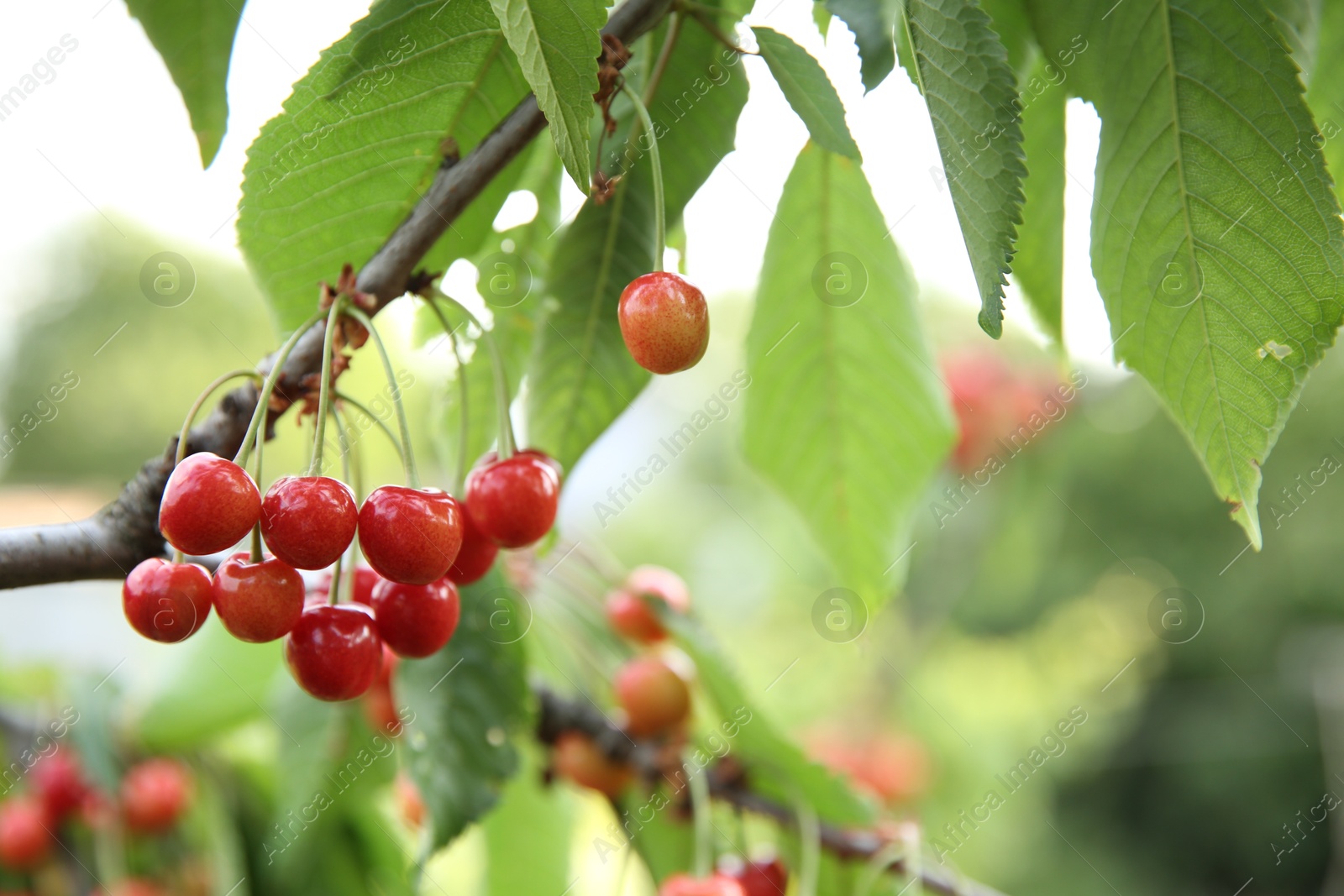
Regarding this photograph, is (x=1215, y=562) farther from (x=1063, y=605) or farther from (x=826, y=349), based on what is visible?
(x=826, y=349)

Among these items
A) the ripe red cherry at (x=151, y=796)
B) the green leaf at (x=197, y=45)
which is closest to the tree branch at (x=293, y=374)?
the green leaf at (x=197, y=45)

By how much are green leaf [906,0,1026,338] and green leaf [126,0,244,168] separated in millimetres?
531

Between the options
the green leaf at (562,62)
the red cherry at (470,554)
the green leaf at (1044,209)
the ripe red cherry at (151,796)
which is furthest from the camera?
the ripe red cherry at (151,796)

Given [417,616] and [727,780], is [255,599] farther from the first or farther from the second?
[727,780]

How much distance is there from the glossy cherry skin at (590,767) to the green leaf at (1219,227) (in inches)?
34.2

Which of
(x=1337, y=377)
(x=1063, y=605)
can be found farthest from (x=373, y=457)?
(x=1337, y=377)

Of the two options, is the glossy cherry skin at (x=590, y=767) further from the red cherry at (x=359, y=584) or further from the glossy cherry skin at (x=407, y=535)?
the glossy cherry skin at (x=407, y=535)

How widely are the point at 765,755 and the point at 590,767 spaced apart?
268mm

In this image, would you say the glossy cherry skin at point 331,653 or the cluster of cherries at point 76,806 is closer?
the glossy cherry skin at point 331,653

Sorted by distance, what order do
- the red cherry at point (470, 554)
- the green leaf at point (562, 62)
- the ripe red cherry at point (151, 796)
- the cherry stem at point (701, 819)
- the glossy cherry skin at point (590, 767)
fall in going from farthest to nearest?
the ripe red cherry at point (151, 796) < the glossy cherry skin at point (590, 767) < the cherry stem at point (701, 819) < the red cherry at point (470, 554) < the green leaf at point (562, 62)

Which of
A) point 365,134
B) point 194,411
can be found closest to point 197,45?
point 365,134

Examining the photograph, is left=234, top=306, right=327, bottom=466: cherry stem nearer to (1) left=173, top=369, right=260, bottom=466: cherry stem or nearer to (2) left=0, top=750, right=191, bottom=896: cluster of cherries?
(1) left=173, top=369, right=260, bottom=466: cherry stem

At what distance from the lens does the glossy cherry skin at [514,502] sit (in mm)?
656

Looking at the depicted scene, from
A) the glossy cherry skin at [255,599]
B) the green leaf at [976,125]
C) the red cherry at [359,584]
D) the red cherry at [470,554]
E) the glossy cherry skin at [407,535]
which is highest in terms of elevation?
the green leaf at [976,125]
